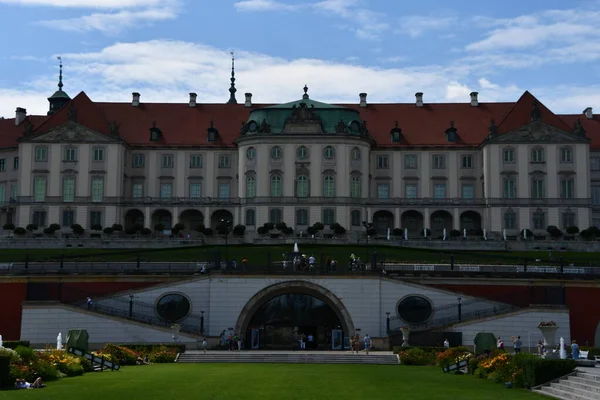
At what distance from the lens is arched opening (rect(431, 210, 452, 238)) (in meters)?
92.5

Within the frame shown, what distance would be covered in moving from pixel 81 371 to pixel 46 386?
19.1 ft

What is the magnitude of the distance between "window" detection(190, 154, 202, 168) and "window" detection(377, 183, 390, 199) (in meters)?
17.3

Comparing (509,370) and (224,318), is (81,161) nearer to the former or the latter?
(224,318)

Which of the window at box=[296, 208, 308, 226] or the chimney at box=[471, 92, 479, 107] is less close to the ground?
the chimney at box=[471, 92, 479, 107]

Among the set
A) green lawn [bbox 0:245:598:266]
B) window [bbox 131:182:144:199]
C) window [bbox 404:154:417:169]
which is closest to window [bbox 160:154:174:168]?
window [bbox 131:182:144:199]

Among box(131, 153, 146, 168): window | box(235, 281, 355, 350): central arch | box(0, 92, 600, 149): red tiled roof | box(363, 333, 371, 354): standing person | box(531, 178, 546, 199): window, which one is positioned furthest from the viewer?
box(131, 153, 146, 168): window

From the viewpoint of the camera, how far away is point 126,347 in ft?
165

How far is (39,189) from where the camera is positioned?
298 feet

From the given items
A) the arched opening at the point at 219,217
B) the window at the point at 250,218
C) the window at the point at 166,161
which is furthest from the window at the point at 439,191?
the window at the point at 166,161

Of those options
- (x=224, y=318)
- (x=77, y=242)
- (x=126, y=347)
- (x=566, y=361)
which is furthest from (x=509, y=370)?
(x=77, y=242)

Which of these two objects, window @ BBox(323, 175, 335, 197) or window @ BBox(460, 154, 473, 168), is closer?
window @ BBox(323, 175, 335, 197)

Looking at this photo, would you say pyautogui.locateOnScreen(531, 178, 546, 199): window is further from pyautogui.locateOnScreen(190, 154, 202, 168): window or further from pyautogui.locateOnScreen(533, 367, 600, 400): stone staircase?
pyautogui.locateOnScreen(533, 367, 600, 400): stone staircase

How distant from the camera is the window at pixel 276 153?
90125 mm

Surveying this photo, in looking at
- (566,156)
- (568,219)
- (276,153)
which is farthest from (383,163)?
(568,219)
